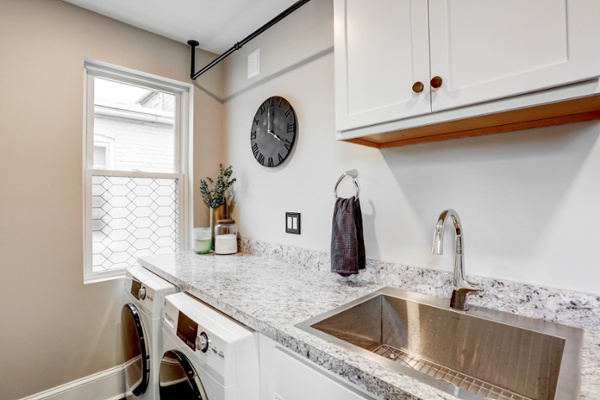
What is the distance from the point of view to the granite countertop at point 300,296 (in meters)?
0.66

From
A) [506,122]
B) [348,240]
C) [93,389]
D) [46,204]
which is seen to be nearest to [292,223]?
[348,240]

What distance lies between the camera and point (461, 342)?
3.31 feet

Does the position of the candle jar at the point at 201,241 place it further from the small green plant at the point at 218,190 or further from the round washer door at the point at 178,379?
the round washer door at the point at 178,379

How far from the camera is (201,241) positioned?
6.88 feet

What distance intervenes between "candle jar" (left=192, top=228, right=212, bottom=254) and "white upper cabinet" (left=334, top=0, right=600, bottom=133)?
4.51ft

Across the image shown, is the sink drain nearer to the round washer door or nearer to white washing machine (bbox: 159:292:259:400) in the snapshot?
white washing machine (bbox: 159:292:259:400)

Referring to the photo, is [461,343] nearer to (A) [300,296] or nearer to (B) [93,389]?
(A) [300,296]

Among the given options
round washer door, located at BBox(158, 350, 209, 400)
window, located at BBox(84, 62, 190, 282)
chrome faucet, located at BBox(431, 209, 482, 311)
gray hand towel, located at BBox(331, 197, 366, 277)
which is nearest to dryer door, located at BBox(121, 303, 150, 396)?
round washer door, located at BBox(158, 350, 209, 400)

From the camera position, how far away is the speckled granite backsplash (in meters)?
0.88

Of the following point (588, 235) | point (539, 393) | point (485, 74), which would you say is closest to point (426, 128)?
point (485, 74)

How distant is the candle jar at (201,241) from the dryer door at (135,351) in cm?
56

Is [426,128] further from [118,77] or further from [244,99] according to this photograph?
[118,77]

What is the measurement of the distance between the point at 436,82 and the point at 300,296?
0.89 m

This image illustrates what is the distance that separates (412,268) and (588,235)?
559mm
